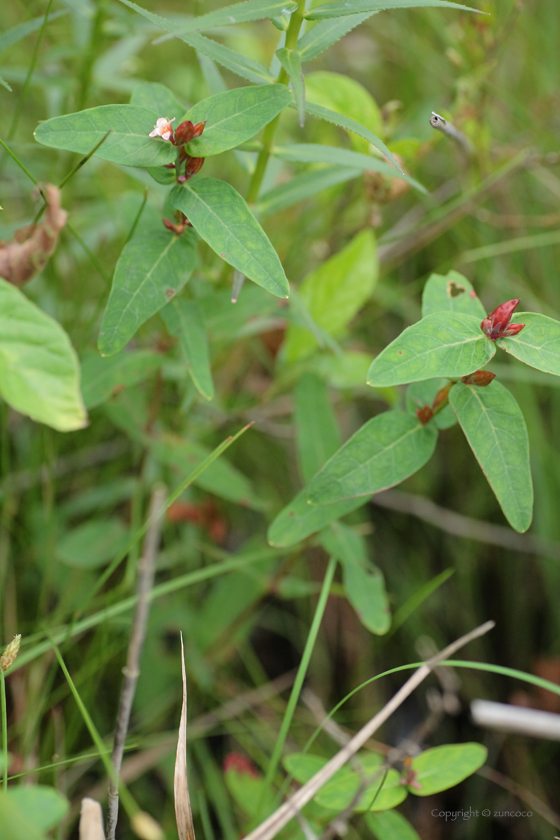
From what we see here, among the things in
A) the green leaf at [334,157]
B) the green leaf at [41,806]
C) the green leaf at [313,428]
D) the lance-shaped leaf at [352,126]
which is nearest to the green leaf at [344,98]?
the green leaf at [334,157]

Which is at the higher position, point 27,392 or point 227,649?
point 27,392

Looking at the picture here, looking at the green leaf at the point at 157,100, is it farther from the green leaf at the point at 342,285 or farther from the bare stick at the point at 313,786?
the bare stick at the point at 313,786

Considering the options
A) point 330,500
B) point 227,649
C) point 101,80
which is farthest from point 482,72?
point 227,649

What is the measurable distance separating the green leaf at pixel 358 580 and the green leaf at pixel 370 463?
1.00 ft

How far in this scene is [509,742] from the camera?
5.97ft

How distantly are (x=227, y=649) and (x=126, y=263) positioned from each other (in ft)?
3.53

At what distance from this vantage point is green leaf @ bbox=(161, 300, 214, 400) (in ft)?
3.40

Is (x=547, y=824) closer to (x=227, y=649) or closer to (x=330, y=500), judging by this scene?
(x=227, y=649)

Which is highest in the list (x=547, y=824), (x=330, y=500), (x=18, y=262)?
(x=18, y=262)

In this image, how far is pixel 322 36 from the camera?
97 cm

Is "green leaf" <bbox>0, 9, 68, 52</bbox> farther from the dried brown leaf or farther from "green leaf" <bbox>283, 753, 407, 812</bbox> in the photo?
"green leaf" <bbox>283, 753, 407, 812</bbox>

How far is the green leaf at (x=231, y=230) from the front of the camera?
0.86 meters

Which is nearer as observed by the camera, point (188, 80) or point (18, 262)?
point (18, 262)

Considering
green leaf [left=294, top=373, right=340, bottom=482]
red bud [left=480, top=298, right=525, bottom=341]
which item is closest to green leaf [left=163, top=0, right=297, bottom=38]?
red bud [left=480, top=298, right=525, bottom=341]
